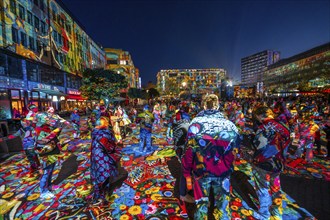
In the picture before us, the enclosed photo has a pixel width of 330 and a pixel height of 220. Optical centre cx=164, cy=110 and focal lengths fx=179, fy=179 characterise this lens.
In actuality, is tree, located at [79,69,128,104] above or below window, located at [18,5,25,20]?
below

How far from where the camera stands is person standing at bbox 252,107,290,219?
2.96m

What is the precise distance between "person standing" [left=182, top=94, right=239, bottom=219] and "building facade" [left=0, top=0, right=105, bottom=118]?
22239 millimetres

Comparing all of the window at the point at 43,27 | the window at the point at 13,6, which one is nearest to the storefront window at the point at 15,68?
the window at the point at 13,6

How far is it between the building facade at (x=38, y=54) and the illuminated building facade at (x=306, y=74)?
41476mm

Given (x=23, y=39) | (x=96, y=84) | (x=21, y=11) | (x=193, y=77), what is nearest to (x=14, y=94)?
(x=23, y=39)

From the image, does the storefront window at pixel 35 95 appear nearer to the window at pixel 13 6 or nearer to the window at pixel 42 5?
the window at pixel 13 6

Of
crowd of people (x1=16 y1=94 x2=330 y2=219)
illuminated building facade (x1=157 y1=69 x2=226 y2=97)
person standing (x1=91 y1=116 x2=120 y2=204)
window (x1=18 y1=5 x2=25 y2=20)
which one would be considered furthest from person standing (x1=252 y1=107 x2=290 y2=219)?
illuminated building facade (x1=157 y1=69 x2=226 y2=97)

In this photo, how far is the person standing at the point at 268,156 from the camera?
2.96 meters

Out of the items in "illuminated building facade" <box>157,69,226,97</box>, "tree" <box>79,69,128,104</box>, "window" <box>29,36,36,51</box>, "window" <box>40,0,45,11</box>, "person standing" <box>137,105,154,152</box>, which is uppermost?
"illuminated building facade" <box>157,69,226,97</box>

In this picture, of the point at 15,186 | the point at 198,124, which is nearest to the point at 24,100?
the point at 15,186

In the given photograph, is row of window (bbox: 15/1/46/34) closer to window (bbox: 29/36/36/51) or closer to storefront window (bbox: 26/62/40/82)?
window (bbox: 29/36/36/51)

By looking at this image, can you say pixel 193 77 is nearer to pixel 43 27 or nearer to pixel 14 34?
pixel 43 27

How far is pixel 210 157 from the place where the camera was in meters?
2.32

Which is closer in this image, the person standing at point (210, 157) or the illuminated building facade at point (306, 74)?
the person standing at point (210, 157)
